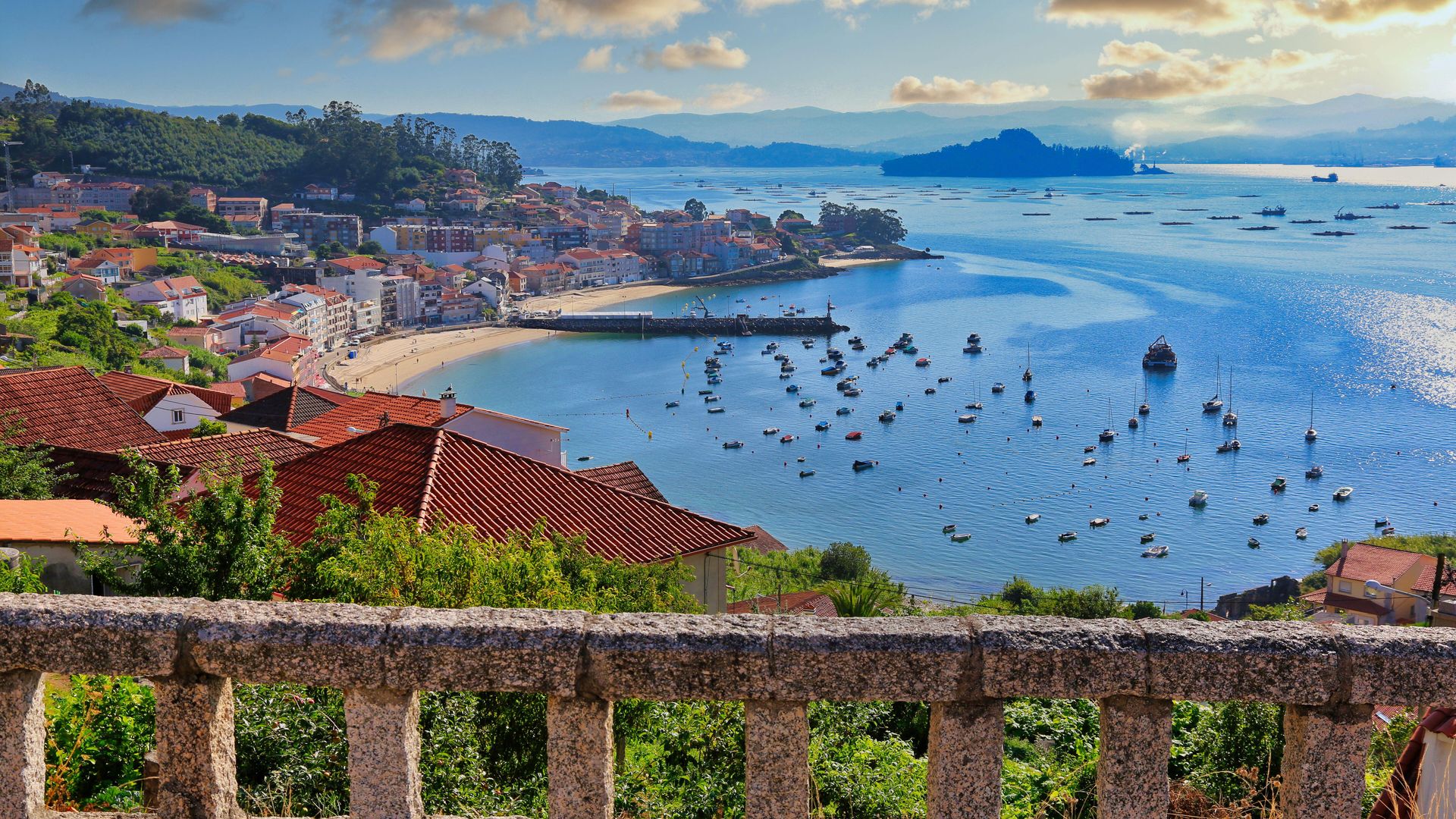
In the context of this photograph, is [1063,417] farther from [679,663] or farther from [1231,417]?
[679,663]

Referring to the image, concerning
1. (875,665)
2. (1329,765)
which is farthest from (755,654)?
(1329,765)

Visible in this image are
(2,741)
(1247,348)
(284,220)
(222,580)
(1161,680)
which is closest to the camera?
(1161,680)

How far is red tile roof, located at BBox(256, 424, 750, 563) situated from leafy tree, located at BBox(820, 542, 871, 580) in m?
25.8

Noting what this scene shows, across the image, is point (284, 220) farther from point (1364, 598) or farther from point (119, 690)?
point (119, 690)

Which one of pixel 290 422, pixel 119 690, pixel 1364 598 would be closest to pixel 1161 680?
pixel 119 690

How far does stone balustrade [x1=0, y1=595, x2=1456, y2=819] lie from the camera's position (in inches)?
155

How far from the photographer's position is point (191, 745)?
424cm

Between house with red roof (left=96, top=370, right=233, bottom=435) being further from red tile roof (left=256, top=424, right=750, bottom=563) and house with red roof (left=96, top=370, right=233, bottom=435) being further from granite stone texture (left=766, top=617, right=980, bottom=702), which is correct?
granite stone texture (left=766, top=617, right=980, bottom=702)

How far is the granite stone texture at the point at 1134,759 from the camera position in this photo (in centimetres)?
405

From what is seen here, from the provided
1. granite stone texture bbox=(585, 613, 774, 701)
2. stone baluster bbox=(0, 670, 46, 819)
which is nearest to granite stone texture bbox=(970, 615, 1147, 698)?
granite stone texture bbox=(585, 613, 774, 701)

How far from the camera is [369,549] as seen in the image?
27.8 ft

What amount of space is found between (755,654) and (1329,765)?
A: 2.00 metres

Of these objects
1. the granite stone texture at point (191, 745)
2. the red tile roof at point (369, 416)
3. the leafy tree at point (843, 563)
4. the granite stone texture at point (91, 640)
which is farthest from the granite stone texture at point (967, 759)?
the leafy tree at point (843, 563)

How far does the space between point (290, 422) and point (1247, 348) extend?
7011 centimetres
